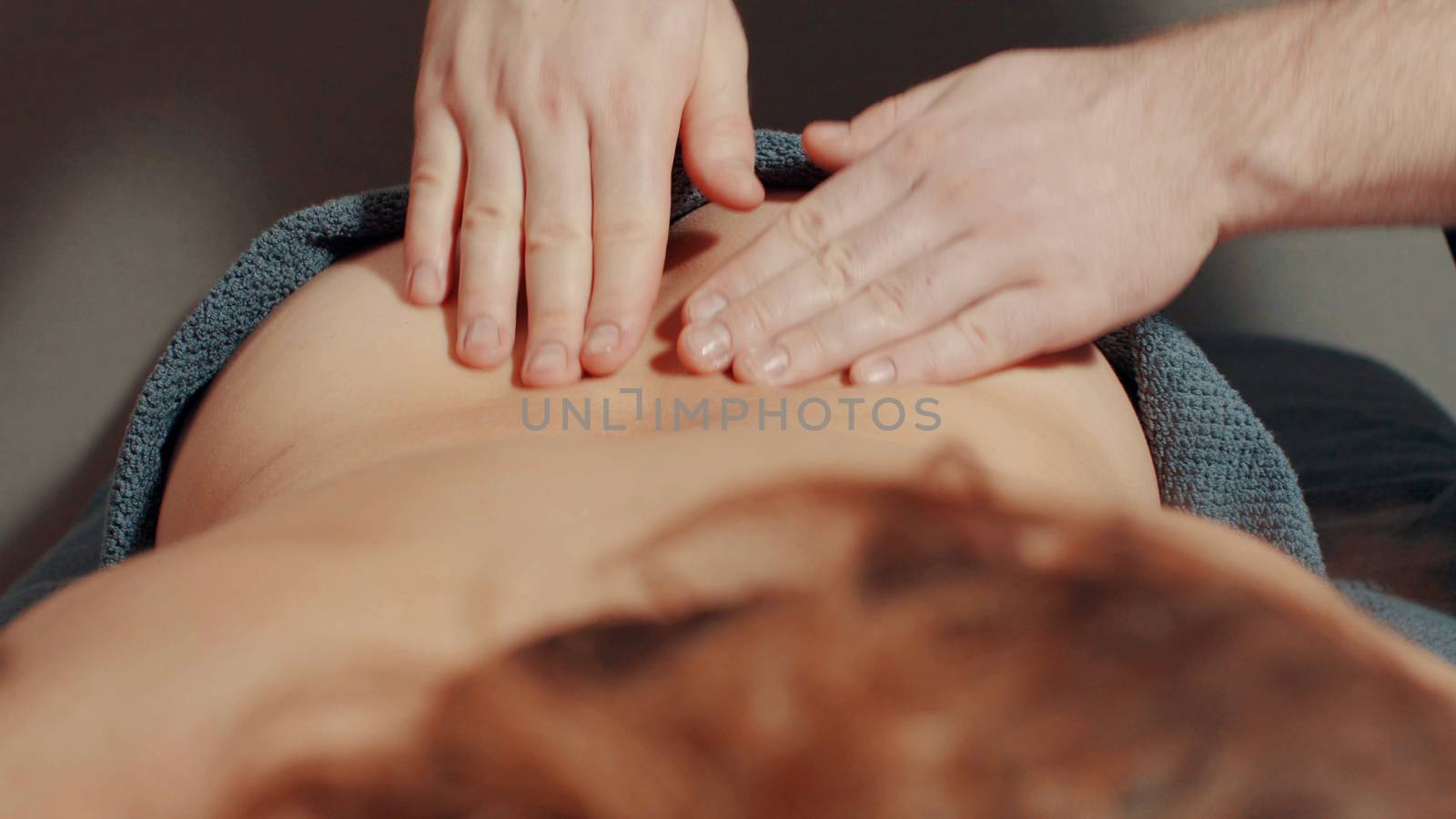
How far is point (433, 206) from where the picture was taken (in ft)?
2.13

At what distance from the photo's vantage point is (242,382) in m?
0.66

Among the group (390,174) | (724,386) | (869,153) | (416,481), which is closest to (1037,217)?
(869,153)

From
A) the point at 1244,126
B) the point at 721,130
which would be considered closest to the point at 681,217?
the point at 721,130

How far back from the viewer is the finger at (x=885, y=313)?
22.1 inches

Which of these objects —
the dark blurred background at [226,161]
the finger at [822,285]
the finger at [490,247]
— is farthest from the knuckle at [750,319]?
the dark blurred background at [226,161]

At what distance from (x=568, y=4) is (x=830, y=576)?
0.52 m

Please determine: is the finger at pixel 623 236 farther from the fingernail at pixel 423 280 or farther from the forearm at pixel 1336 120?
the forearm at pixel 1336 120

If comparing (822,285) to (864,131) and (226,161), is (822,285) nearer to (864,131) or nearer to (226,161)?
(864,131)

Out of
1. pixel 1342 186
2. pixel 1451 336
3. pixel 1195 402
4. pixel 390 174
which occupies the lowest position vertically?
pixel 1451 336

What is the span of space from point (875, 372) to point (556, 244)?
18cm

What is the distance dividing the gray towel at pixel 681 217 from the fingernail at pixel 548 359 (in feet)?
0.61

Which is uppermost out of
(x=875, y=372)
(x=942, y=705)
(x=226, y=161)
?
(x=942, y=705)

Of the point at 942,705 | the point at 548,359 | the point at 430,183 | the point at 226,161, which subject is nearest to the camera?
the point at 942,705

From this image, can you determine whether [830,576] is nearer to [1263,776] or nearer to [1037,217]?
[1263,776]
